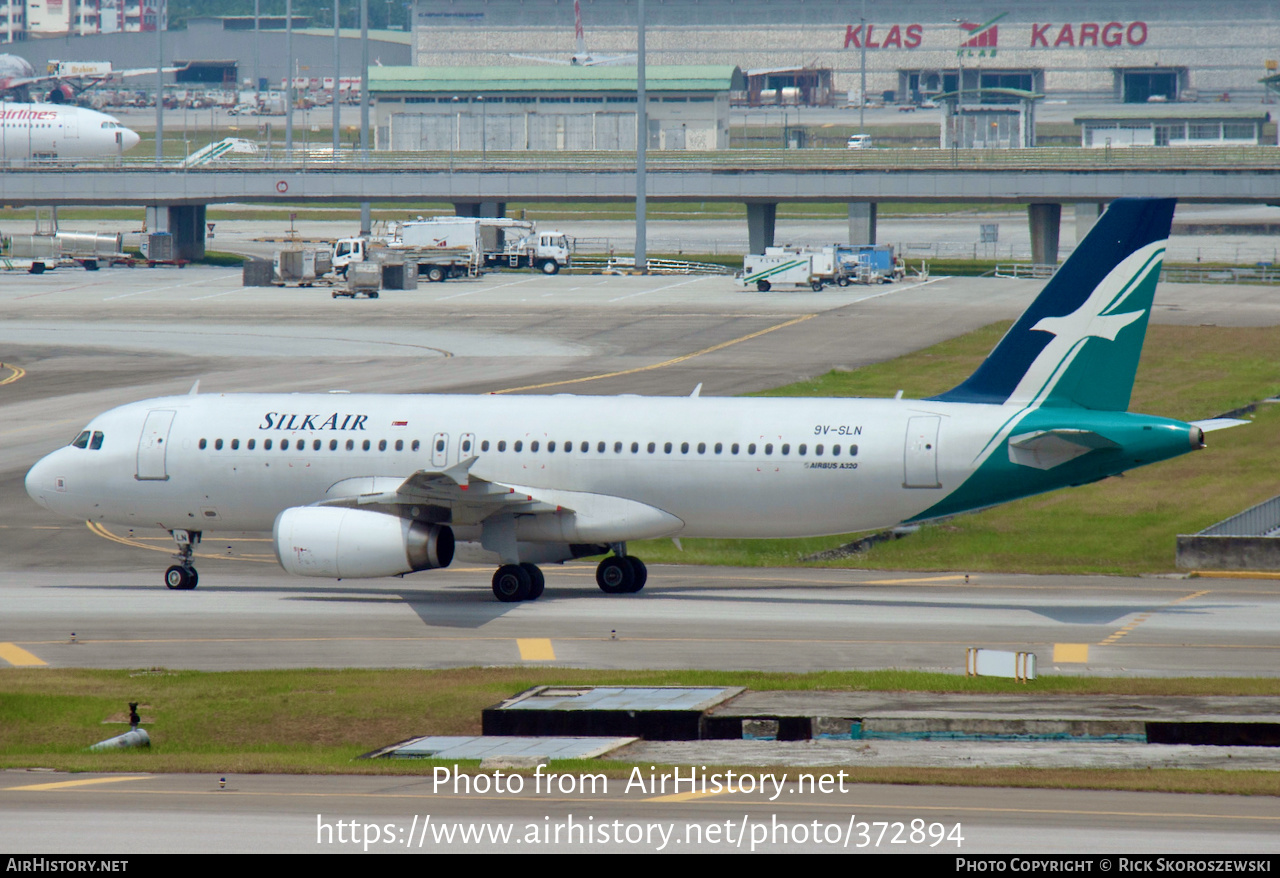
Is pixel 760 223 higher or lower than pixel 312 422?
higher

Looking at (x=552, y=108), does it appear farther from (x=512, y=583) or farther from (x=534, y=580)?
(x=512, y=583)

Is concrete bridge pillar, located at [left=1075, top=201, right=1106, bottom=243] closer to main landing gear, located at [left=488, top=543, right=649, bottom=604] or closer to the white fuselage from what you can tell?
main landing gear, located at [left=488, top=543, right=649, bottom=604]

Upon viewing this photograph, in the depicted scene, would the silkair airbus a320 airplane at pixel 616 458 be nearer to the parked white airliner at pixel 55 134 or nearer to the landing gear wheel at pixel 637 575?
the landing gear wheel at pixel 637 575

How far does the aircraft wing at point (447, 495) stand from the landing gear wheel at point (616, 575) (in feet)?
8.55

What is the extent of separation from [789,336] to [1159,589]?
4801 centimetres

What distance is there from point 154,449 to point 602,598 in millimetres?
11497

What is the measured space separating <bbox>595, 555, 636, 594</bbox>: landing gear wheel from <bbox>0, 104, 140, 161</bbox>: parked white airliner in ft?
391

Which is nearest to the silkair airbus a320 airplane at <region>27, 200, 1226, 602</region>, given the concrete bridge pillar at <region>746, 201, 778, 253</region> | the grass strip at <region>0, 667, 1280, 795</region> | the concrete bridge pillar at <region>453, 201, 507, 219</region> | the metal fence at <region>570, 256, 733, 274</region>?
the grass strip at <region>0, 667, 1280, 795</region>

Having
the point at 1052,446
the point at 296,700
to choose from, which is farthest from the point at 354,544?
the point at 1052,446

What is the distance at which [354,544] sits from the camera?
3547 centimetres

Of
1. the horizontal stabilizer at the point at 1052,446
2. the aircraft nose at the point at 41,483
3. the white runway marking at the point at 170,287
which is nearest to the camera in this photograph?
the horizontal stabilizer at the point at 1052,446

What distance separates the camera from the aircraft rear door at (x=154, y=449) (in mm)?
39250

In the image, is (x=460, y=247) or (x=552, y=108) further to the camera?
(x=552, y=108)

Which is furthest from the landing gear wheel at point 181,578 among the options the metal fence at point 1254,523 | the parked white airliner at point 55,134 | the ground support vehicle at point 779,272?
the parked white airliner at point 55,134
